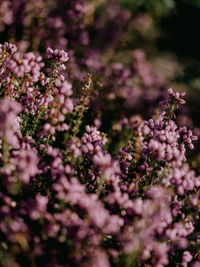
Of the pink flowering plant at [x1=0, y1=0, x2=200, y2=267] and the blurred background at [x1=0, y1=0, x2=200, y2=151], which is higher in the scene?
the blurred background at [x1=0, y1=0, x2=200, y2=151]

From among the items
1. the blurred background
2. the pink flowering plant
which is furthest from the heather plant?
the blurred background

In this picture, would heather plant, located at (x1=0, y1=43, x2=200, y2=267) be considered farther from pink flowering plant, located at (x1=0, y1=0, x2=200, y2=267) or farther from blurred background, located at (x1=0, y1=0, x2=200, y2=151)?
blurred background, located at (x1=0, y1=0, x2=200, y2=151)

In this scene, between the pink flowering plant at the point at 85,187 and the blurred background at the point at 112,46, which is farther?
the blurred background at the point at 112,46

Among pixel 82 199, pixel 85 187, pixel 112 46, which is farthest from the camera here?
pixel 112 46

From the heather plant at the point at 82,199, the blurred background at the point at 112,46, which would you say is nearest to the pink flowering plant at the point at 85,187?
the heather plant at the point at 82,199

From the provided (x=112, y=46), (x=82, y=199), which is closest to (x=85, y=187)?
(x=82, y=199)

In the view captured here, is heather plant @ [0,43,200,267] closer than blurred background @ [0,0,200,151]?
Yes

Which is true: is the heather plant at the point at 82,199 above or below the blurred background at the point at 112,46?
below

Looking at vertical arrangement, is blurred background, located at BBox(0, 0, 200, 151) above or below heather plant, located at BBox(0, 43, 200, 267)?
above

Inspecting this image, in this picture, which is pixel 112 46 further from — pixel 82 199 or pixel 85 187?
pixel 82 199

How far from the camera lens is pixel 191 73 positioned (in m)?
6.97

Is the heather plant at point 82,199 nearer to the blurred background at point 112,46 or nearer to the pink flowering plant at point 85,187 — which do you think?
the pink flowering plant at point 85,187

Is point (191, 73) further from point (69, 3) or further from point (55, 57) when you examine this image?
point (55, 57)

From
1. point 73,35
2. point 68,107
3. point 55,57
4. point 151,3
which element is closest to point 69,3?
point 73,35
